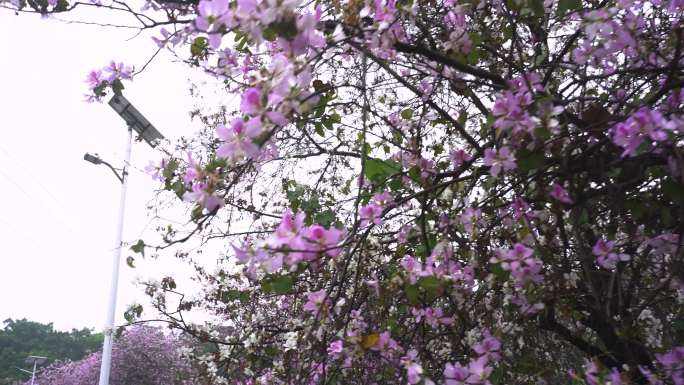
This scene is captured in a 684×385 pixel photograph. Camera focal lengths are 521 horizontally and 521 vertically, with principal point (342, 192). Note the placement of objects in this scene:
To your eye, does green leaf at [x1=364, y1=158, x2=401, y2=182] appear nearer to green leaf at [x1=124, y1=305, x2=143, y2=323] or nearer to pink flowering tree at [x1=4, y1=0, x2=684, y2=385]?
pink flowering tree at [x1=4, y1=0, x2=684, y2=385]

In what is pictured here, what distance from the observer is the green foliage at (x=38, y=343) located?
28.5 metres

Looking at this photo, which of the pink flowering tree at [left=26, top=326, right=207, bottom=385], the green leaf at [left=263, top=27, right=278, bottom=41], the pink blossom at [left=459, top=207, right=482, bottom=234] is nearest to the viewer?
the green leaf at [left=263, top=27, right=278, bottom=41]

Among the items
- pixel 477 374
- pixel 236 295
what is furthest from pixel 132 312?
pixel 477 374

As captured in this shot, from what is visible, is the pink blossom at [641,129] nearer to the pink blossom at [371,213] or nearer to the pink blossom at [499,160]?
the pink blossom at [499,160]

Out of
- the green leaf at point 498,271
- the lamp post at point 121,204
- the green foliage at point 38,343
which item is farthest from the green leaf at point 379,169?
the green foliage at point 38,343

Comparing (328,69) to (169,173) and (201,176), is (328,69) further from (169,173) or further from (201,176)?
(201,176)

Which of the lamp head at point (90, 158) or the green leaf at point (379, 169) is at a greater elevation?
the lamp head at point (90, 158)

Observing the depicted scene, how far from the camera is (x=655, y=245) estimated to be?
65.0 inches

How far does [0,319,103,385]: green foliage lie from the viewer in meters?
28.5

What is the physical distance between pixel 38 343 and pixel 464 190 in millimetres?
35822

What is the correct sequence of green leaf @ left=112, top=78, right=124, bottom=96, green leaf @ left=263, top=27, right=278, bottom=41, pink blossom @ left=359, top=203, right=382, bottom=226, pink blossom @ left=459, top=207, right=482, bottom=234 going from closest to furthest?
green leaf @ left=263, top=27, right=278, bottom=41
pink blossom @ left=359, top=203, right=382, bottom=226
pink blossom @ left=459, top=207, right=482, bottom=234
green leaf @ left=112, top=78, right=124, bottom=96

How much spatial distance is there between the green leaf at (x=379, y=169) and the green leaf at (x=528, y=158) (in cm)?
62

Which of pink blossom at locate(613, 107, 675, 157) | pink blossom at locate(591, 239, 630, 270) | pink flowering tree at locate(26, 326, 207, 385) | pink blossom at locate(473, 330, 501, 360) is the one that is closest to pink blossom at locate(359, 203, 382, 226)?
pink blossom at locate(473, 330, 501, 360)


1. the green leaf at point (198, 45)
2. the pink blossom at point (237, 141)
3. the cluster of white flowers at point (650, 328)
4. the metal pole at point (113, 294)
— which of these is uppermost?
the metal pole at point (113, 294)
